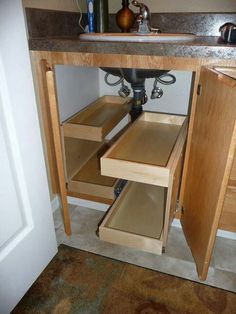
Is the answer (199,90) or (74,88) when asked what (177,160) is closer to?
(199,90)

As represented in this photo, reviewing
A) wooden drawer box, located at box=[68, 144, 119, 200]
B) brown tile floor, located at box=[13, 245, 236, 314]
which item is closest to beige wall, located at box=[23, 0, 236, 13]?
→ wooden drawer box, located at box=[68, 144, 119, 200]

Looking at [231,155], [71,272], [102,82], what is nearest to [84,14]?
[102,82]

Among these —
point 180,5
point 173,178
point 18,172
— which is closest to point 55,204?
point 18,172

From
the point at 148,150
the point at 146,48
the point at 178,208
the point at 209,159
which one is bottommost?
the point at 178,208

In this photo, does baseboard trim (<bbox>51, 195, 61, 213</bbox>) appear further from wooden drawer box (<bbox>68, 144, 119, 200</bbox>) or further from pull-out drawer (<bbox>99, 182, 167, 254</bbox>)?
pull-out drawer (<bbox>99, 182, 167, 254</bbox>)

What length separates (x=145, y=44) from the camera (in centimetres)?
84

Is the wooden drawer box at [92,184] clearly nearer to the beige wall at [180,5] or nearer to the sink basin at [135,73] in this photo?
the sink basin at [135,73]

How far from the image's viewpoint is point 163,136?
4.03 feet

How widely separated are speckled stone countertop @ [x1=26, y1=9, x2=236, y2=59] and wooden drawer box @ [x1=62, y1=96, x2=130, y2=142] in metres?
0.36

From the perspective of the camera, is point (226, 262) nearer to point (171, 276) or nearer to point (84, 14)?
point (171, 276)

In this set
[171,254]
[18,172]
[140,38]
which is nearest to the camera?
[18,172]

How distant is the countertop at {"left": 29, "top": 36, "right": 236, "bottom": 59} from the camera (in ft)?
2.59

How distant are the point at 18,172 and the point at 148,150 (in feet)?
1.82

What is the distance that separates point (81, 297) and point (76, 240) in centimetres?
28
